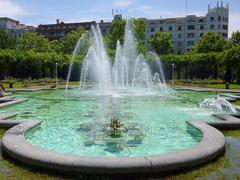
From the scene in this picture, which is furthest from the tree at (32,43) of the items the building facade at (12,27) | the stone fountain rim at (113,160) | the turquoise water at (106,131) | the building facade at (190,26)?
the stone fountain rim at (113,160)

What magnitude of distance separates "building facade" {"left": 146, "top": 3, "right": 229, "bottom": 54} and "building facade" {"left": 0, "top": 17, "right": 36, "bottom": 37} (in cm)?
3950

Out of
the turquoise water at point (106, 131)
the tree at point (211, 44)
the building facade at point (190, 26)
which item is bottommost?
the turquoise water at point (106, 131)

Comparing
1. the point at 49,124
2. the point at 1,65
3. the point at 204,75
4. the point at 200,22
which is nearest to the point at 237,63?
the point at 204,75

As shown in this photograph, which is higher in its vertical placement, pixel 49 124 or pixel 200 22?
pixel 200 22

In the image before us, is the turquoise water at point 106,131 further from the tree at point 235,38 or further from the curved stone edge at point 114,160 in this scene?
the tree at point 235,38

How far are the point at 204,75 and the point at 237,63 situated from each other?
10.2 metres

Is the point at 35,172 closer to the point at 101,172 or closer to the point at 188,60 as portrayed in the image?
the point at 101,172

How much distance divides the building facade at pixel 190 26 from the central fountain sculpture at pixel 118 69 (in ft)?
150

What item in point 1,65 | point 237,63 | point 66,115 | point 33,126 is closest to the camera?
point 33,126

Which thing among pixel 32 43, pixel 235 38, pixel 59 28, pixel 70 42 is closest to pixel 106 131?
pixel 70 42

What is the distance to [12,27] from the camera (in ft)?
369

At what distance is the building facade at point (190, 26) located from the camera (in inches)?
3703

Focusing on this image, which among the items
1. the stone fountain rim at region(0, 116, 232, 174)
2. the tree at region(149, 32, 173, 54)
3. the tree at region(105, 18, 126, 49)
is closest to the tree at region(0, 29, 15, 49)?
the tree at region(105, 18, 126, 49)

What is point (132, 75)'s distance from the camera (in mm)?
43125
